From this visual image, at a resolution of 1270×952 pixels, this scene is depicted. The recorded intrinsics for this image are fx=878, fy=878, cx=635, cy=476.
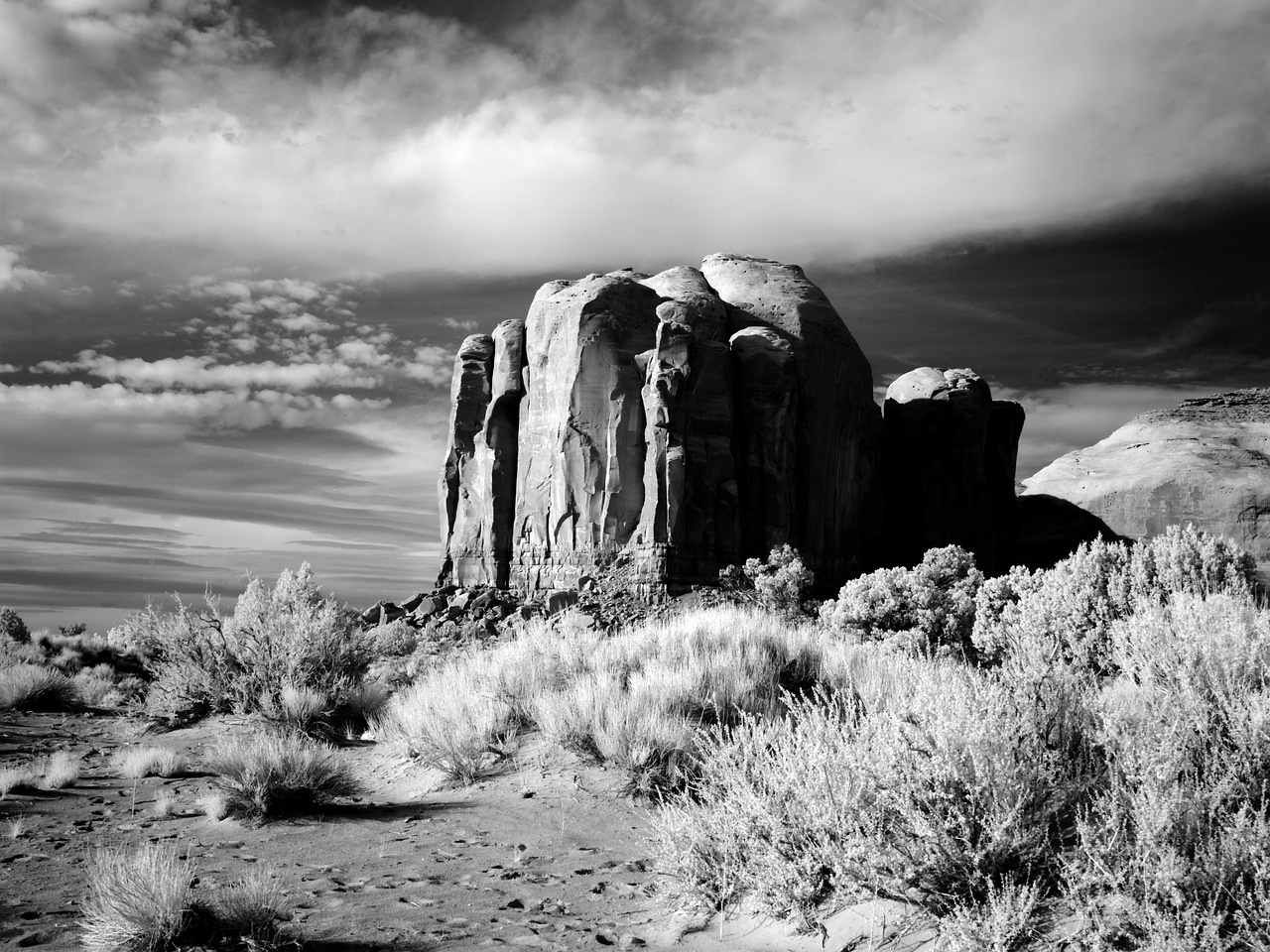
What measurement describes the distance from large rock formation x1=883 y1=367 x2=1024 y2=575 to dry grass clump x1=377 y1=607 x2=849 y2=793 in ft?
129

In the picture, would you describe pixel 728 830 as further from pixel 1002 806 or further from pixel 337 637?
pixel 337 637

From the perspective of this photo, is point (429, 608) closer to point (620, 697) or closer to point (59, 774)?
point (59, 774)

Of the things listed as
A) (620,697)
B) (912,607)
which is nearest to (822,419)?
(912,607)

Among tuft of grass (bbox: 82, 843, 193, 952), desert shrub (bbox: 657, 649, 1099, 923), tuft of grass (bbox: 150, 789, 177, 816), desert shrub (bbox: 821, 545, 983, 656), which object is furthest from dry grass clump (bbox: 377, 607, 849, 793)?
desert shrub (bbox: 821, 545, 983, 656)

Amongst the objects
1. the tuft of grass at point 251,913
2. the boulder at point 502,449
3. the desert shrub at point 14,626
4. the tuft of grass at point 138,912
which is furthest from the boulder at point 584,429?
the tuft of grass at point 138,912

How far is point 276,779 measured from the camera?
8.38 m

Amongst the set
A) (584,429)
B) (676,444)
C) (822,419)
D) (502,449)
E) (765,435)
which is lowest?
(676,444)

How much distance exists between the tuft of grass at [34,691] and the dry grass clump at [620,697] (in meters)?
7.08

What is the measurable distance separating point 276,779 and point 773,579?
2739 centimetres

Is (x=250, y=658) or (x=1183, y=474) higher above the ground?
(x=1183, y=474)

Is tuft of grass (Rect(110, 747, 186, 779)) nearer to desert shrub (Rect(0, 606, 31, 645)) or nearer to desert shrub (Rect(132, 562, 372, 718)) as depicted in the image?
desert shrub (Rect(132, 562, 372, 718))

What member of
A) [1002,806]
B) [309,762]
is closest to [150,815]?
[309,762]

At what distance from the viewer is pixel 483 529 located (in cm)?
4194

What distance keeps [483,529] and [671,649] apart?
30.8 meters
